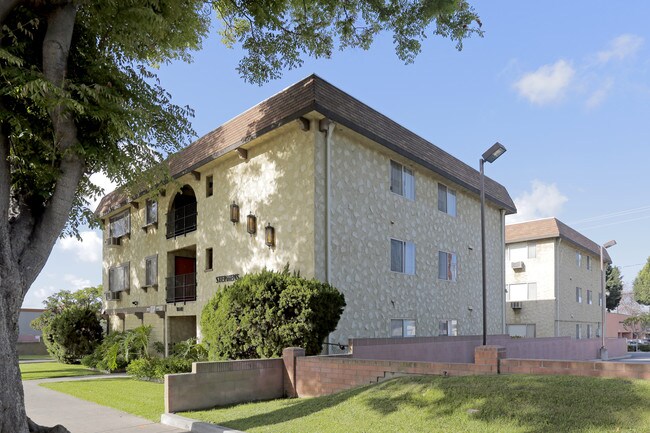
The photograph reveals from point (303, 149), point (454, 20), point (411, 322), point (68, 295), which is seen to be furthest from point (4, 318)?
point (68, 295)

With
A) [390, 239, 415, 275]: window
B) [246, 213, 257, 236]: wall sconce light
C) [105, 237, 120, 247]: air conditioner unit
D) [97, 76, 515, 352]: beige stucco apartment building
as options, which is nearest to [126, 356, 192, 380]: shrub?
[97, 76, 515, 352]: beige stucco apartment building

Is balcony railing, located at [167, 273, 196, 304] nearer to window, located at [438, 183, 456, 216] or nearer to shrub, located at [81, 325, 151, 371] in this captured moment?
shrub, located at [81, 325, 151, 371]

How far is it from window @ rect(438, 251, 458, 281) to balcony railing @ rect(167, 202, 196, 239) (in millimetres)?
10133

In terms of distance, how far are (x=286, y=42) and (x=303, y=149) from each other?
3162 mm

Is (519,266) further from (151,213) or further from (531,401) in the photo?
(531,401)

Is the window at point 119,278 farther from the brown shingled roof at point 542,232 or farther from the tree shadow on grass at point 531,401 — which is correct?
the brown shingled roof at point 542,232

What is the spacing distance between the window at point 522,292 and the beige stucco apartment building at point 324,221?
10.3 meters

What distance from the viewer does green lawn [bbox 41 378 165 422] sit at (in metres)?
12.7

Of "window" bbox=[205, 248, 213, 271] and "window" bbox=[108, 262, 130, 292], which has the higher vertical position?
"window" bbox=[205, 248, 213, 271]

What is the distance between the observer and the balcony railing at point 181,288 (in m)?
22.7

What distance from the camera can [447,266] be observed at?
23.5m

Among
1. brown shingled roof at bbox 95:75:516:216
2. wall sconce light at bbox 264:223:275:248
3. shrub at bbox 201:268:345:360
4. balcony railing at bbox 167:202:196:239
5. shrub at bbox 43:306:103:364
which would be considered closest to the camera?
shrub at bbox 201:268:345:360

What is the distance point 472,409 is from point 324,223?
344 inches

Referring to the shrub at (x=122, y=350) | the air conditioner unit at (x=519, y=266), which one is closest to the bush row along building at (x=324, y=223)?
the shrub at (x=122, y=350)
